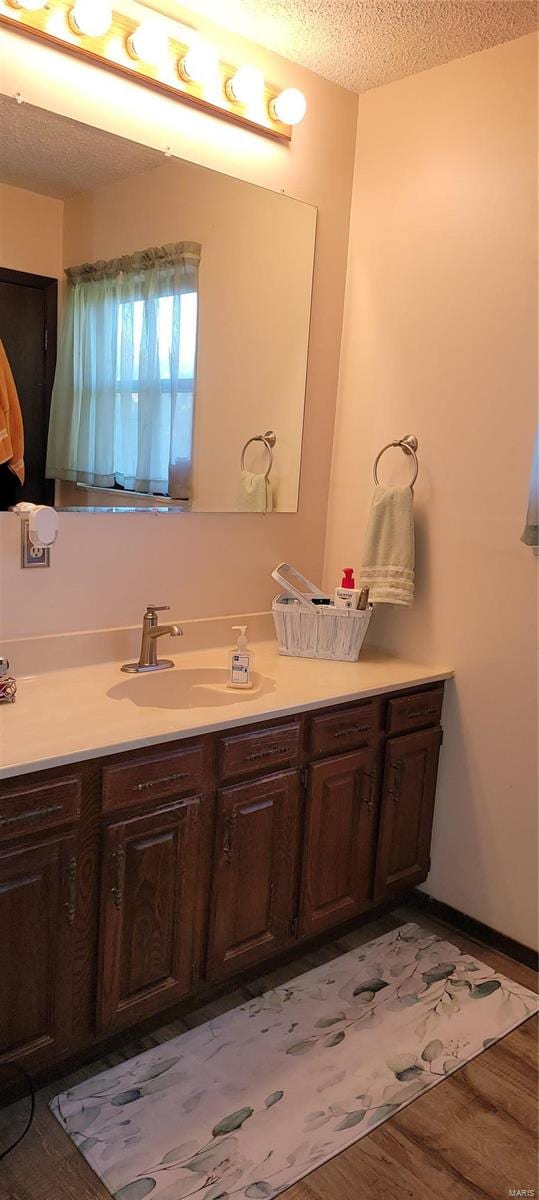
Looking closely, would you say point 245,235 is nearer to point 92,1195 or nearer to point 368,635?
point 368,635

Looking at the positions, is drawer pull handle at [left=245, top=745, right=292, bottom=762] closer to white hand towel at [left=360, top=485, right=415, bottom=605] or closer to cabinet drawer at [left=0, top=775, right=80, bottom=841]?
cabinet drawer at [left=0, top=775, right=80, bottom=841]

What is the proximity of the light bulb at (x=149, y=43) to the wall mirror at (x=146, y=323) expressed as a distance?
196 mm

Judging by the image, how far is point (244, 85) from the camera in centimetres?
225

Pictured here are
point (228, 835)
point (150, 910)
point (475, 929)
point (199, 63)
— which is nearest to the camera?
point (150, 910)

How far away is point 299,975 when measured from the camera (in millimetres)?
2311

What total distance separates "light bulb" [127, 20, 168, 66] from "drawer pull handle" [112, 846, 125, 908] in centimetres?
180

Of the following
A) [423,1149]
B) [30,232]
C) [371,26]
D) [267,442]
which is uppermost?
[371,26]

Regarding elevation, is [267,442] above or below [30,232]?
below

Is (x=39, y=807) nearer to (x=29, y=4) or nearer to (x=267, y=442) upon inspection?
(x=267, y=442)

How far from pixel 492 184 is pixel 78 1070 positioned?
7.72 feet

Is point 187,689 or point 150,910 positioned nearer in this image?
point 150,910

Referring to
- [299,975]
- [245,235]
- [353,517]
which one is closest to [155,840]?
[299,975]

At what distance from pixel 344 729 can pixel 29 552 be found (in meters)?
0.89

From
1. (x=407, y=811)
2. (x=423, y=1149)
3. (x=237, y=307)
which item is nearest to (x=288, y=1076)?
(x=423, y=1149)
